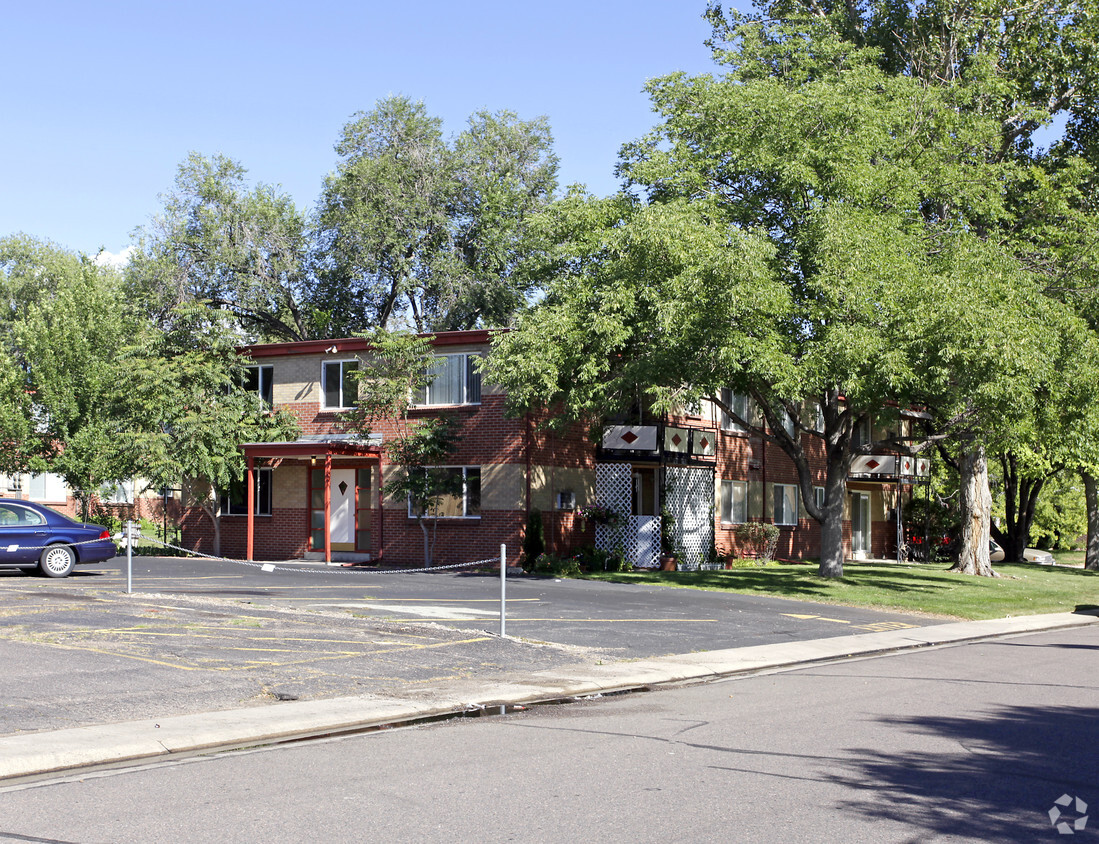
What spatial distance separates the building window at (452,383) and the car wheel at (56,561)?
34.7 feet

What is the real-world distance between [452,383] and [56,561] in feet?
37.8

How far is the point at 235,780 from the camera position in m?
7.82

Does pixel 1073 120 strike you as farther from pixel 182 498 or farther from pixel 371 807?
pixel 371 807

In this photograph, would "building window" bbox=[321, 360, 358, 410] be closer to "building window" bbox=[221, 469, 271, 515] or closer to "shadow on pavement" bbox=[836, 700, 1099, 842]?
"building window" bbox=[221, 469, 271, 515]

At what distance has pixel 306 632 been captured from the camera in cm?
1546

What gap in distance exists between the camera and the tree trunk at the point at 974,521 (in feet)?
115

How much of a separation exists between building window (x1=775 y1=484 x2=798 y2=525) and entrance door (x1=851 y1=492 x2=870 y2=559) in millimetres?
5055

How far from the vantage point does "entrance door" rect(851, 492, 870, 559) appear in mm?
44969

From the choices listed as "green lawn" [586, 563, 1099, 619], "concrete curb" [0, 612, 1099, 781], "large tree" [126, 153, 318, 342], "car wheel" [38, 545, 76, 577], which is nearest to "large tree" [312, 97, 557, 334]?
"large tree" [126, 153, 318, 342]

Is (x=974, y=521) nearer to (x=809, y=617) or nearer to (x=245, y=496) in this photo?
(x=809, y=617)

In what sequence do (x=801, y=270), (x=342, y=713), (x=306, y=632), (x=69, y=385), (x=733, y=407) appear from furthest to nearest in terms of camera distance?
(x=733, y=407) → (x=69, y=385) → (x=801, y=270) → (x=306, y=632) → (x=342, y=713)

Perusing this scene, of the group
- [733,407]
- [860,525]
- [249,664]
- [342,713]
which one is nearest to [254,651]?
[249,664]

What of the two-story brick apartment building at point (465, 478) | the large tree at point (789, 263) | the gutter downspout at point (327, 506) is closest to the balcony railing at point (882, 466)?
the two-story brick apartment building at point (465, 478)

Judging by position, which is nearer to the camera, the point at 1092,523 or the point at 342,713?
the point at 342,713
